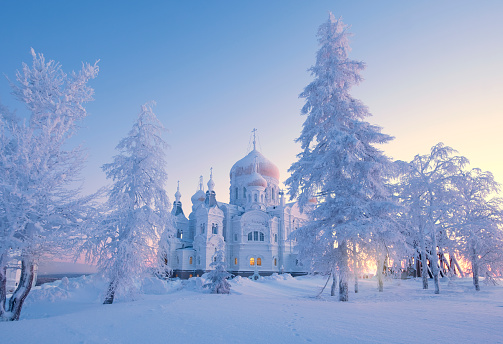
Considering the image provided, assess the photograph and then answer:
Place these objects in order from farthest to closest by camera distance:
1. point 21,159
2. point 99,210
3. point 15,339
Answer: point 99,210
point 21,159
point 15,339

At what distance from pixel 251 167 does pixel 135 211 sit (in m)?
38.1

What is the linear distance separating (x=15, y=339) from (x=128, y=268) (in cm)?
794

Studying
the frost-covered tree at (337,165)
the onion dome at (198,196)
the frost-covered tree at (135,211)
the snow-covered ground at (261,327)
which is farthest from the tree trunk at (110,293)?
the onion dome at (198,196)

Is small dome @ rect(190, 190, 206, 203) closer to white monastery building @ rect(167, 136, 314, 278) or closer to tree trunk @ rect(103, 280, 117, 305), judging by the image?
white monastery building @ rect(167, 136, 314, 278)

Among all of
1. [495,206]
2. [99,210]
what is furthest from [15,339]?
[495,206]

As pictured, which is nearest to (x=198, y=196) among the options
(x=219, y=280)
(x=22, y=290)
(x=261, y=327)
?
(x=219, y=280)

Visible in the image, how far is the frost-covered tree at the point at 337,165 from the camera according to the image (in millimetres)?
14102

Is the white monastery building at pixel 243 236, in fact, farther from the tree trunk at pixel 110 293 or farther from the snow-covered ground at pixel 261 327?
the snow-covered ground at pixel 261 327

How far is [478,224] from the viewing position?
19922 mm

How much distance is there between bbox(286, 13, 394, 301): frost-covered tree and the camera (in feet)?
46.3

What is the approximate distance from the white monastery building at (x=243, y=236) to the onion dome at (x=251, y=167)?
1.34 m

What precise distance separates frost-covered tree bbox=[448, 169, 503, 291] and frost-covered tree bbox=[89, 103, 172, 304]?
58.4 ft

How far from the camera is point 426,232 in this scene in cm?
2058

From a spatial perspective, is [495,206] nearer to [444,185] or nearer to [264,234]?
[444,185]
